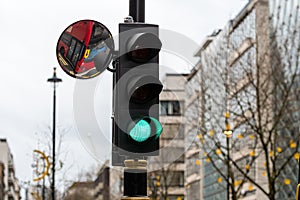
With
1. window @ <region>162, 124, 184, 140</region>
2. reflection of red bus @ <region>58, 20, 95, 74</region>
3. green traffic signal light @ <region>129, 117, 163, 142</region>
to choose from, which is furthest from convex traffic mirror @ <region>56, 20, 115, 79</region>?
window @ <region>162, 124, 184, 140</region>

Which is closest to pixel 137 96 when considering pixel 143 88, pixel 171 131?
pixel 143 88

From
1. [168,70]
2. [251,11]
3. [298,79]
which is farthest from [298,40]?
[168,70]

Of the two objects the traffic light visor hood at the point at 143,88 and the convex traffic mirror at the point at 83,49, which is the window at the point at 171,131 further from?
the convex traffic mirror at the point at 83,49

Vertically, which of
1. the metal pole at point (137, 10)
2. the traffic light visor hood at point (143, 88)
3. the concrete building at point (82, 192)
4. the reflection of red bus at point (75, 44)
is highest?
the metal pole at point (137, 10)

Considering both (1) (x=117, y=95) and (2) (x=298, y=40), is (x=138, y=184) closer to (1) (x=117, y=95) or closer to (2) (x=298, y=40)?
(1) (x=117, y=95)

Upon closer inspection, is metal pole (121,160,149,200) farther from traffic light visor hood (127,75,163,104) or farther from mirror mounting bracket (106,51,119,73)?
mirror mounting bracket (106,51,119,73)

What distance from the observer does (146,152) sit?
712cm

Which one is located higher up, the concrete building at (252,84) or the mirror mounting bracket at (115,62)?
the concrete building at (252,84)

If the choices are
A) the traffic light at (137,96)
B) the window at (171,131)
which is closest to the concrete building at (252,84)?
the window at (171,131)

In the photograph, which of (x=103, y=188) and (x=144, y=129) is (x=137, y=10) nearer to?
(x=144, y=129)

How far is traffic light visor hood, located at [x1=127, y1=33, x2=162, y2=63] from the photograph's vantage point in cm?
698

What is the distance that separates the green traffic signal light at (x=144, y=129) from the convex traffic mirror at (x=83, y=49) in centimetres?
72

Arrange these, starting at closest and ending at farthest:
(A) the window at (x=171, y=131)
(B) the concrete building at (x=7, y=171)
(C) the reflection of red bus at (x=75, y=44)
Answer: (C) the reflection of red bus at (x=75, y=44) < (A) the window at (x=171, y=131) < (B) the concrete building at (x=7, y=171)

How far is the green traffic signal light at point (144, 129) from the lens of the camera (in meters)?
7.05
